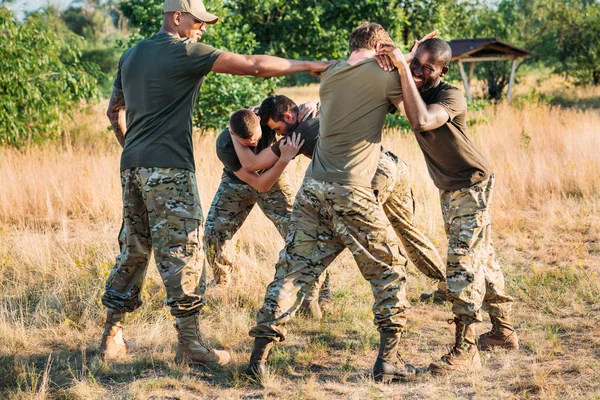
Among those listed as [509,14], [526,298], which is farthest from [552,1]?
[526,298]

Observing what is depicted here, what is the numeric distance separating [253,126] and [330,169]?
0.92 meters

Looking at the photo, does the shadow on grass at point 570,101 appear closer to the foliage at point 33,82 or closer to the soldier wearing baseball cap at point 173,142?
the foliage at point 33,82

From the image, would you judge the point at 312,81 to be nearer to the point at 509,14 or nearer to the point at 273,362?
the point at 509,14

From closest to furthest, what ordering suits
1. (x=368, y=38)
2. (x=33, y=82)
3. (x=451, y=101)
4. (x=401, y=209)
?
(x=368, y=38) < (x=451, y=101) < (x=401, y=209) < (x=33, y=82)

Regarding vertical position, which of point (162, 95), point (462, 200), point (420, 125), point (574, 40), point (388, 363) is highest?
point (574, 40)

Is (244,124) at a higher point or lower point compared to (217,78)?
lower

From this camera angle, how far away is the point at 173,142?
3904 millimetres

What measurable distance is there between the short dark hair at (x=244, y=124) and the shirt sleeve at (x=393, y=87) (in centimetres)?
113

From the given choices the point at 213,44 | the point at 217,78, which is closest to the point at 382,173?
the point at 217,78

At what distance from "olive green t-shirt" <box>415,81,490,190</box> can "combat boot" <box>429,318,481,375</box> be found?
884 millimetres

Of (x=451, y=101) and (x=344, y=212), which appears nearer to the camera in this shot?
(x=344, y=212)

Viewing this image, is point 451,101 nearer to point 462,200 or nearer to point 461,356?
point 462,200

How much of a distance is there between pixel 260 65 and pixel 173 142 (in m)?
0.70

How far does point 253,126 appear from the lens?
4422mm
